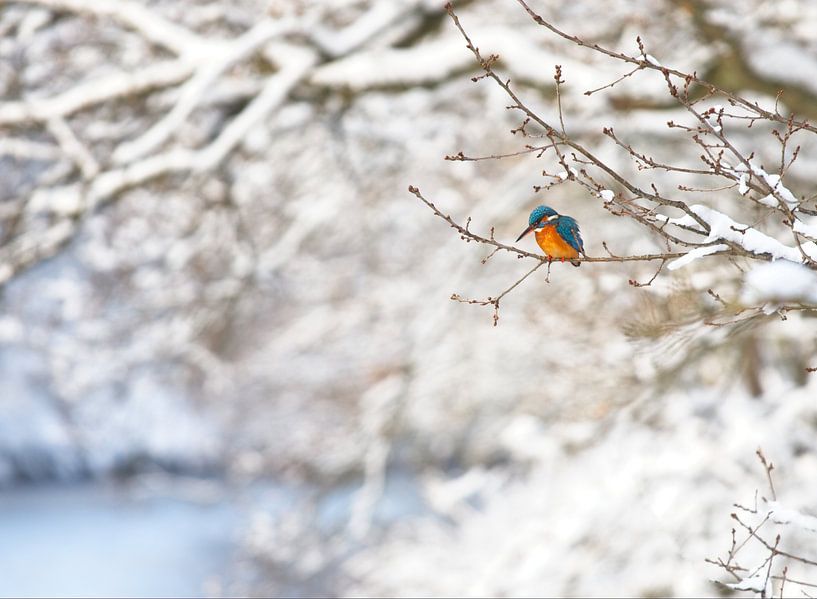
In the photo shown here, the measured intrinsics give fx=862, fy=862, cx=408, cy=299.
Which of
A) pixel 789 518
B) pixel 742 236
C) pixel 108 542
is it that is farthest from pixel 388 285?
pixel 742 236

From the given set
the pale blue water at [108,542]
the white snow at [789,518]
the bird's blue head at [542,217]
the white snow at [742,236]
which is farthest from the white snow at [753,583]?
the pale blue water at [108,542]

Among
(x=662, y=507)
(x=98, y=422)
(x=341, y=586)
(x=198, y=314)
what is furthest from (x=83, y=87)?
(x=341, y=586)

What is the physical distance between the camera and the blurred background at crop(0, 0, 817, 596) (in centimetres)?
449

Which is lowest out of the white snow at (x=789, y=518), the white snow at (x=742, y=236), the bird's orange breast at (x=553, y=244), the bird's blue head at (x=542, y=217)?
the white snow at (x=789, y=518)

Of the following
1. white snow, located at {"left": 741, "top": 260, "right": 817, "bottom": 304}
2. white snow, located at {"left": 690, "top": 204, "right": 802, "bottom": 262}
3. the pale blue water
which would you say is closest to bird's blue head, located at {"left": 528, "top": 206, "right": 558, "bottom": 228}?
white snow, located at {"left": 690, "top": 204, "right": 802, "bottom": 262}

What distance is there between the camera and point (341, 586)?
29.5 ft

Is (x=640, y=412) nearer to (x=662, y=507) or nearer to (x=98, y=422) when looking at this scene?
(x=662, y=507)

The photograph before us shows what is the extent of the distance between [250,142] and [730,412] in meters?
3.43

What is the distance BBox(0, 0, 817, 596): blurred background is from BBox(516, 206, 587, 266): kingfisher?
63 cm

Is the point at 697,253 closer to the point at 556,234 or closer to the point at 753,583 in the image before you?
the point at 556,234

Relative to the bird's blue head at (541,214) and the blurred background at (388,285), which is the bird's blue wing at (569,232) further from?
the blurred background at (388,285)

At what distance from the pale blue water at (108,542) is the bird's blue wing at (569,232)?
8.39m

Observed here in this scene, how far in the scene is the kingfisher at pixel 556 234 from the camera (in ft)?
6.91

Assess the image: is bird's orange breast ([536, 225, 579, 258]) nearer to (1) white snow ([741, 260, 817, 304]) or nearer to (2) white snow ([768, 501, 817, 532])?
(1) white snow ([741, 260, 817, 304])
